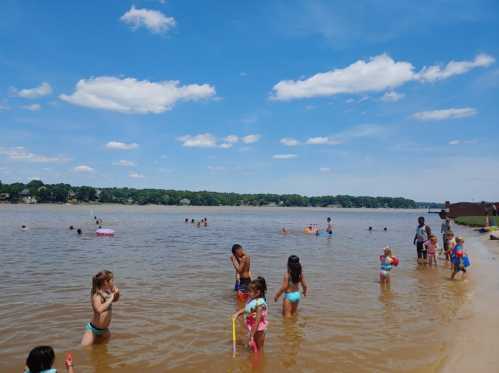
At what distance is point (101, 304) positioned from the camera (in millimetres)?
6641

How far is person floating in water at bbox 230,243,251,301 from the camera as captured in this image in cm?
1002

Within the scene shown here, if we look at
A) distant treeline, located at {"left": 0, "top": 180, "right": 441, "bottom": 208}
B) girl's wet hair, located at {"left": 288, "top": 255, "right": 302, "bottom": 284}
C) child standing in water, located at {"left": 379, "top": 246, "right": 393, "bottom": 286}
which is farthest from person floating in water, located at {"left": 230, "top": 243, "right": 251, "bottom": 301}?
distant treeline, located at {"left": 0, "top": 180, "right": 441, "bottom": 208}

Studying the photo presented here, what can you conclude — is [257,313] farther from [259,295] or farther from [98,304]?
[98,304]

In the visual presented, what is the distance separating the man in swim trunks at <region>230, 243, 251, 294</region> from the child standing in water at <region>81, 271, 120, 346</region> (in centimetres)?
377

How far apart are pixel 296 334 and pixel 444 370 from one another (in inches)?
106

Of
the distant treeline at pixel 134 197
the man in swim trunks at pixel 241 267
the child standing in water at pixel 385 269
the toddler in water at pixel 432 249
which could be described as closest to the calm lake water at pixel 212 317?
the child standing in water at pixel 385 269

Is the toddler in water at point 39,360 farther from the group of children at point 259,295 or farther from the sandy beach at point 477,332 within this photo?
the sandy beach at point 477,332

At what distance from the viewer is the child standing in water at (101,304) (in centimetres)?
662

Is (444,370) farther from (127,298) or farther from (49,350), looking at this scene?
(127,298)

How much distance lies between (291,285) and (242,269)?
6.76 ft

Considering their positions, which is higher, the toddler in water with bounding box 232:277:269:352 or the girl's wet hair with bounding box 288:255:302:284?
the girl's wet hair with bounding box 288:255:302:284

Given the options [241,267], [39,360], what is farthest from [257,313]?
[241,267]

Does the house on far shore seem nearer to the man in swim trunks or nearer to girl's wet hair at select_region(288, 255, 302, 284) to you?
the man in swim trunks

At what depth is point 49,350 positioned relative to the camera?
4293 millimetres
